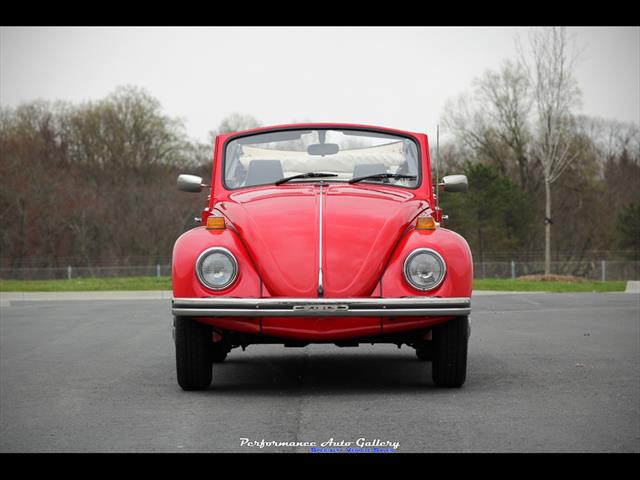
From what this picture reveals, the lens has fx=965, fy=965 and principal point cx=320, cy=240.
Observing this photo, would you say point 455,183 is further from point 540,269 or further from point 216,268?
point 540,269

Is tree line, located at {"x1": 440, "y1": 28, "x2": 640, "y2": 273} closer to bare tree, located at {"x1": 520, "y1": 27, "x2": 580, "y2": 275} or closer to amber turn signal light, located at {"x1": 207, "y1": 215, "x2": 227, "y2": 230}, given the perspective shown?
bare tree, located at {"x1": 520, "y1": 27, "x2": 580, "y2": 275}

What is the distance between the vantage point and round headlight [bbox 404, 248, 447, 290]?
6699 millimetres

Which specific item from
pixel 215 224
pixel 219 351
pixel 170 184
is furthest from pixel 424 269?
pixel 170 184

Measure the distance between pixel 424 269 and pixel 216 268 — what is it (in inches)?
57.3

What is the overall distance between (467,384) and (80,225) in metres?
45.5

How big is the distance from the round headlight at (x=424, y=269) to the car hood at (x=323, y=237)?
0.63ft

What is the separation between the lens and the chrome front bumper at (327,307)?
6.50m

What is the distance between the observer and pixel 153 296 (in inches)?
1030

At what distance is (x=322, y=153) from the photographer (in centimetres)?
874

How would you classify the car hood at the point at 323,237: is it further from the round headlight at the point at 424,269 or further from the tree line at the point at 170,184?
the tree line at the point at 170,184

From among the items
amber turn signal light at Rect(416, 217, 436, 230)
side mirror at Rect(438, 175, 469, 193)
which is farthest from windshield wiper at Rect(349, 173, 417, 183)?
amber turn signal light at Rect(416, 217, 436, 230)

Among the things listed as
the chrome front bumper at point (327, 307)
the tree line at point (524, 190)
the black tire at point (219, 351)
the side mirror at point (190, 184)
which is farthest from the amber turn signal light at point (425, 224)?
the tree line at point (524, 190)
